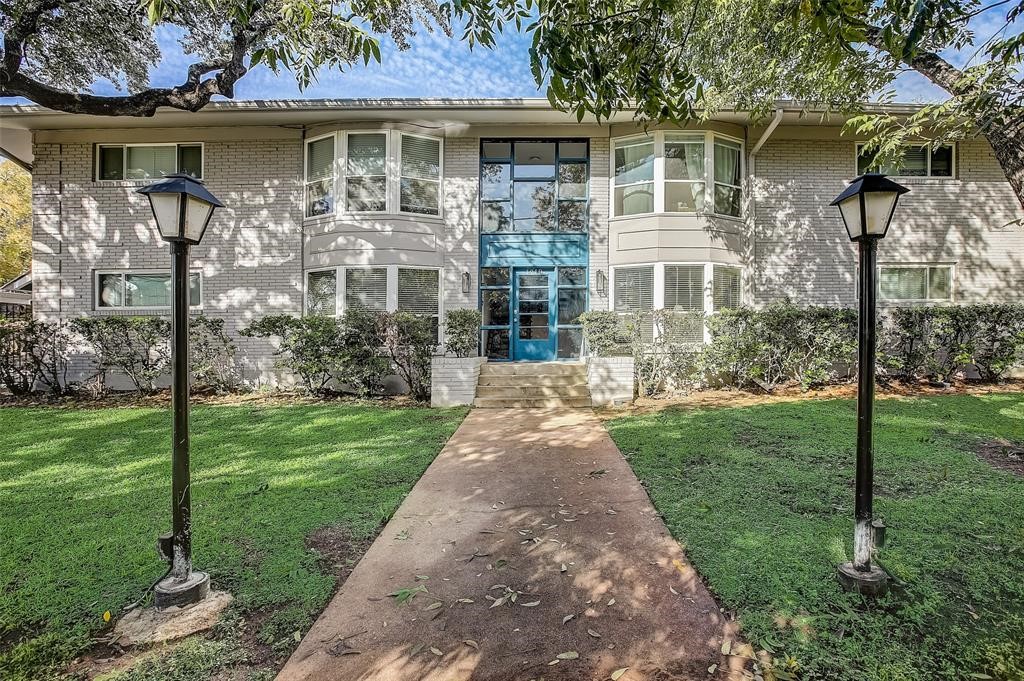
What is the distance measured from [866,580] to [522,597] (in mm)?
1859

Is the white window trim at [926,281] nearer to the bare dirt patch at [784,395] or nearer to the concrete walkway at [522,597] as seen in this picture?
the bare dirt patch at [784,395]

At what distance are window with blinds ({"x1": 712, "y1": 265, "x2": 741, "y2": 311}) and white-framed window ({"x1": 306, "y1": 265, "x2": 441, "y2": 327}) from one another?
6.09 meters

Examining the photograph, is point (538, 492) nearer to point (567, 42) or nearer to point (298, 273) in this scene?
point (567, 42)

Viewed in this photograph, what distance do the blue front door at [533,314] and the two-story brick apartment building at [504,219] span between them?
0.11ft

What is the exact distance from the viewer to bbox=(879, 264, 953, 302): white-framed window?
10555 millimetres

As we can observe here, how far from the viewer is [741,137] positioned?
10.5 meters

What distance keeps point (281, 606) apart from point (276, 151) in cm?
1070

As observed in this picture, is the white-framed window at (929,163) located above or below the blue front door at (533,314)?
above

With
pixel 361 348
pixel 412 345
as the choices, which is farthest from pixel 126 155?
pixel 412 345

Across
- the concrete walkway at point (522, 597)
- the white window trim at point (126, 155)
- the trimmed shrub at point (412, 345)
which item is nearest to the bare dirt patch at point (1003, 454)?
the concrete walkway at point (522, 597)

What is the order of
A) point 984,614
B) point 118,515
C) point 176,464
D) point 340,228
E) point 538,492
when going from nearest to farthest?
1. point 984,614
2. point 176,464
3. point 118,515
4. point 538,492
5. point 340,228

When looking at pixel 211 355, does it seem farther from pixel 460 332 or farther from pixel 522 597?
pixel 522 597

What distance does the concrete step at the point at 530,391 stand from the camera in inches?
333

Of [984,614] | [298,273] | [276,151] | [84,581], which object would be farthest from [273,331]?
[984,614]
